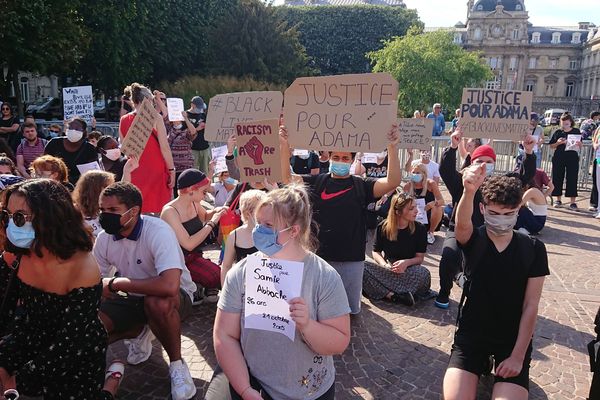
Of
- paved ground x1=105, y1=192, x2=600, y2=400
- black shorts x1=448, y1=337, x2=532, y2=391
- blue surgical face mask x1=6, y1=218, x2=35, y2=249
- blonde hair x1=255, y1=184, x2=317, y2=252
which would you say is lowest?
paved ground x1=105, y1=192, x2=600, y2=400

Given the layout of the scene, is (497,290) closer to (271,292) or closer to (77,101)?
(271,292)

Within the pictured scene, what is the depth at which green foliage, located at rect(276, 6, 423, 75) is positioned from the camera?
52.1 m

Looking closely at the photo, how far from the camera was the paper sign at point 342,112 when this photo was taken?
411cm

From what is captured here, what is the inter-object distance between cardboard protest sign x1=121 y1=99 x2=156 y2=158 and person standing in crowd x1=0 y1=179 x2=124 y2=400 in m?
2.20

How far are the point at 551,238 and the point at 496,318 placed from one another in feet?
20.1

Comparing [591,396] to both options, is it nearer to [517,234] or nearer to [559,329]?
[517,234]

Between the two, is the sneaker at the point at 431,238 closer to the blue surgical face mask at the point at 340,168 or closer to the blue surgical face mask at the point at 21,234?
the blue surgical face mask at the point at 340,168

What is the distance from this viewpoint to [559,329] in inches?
198

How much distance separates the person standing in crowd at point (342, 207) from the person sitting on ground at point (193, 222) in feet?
2.74

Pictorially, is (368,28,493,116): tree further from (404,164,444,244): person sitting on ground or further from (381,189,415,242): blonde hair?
(381,189,415,242): blonde hair

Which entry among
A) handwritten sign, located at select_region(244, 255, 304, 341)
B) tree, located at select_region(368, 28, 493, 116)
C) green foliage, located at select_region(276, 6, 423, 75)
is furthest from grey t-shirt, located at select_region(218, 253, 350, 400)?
green foliage, located at select_region(276, 6, 423, 75)

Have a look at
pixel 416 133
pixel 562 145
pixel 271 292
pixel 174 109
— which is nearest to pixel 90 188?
pixel 271 292

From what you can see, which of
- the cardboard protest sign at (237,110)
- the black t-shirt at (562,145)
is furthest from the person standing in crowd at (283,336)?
the black t-shirt at (562,145)

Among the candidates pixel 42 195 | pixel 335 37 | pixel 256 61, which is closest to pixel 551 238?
pixel 42 195
